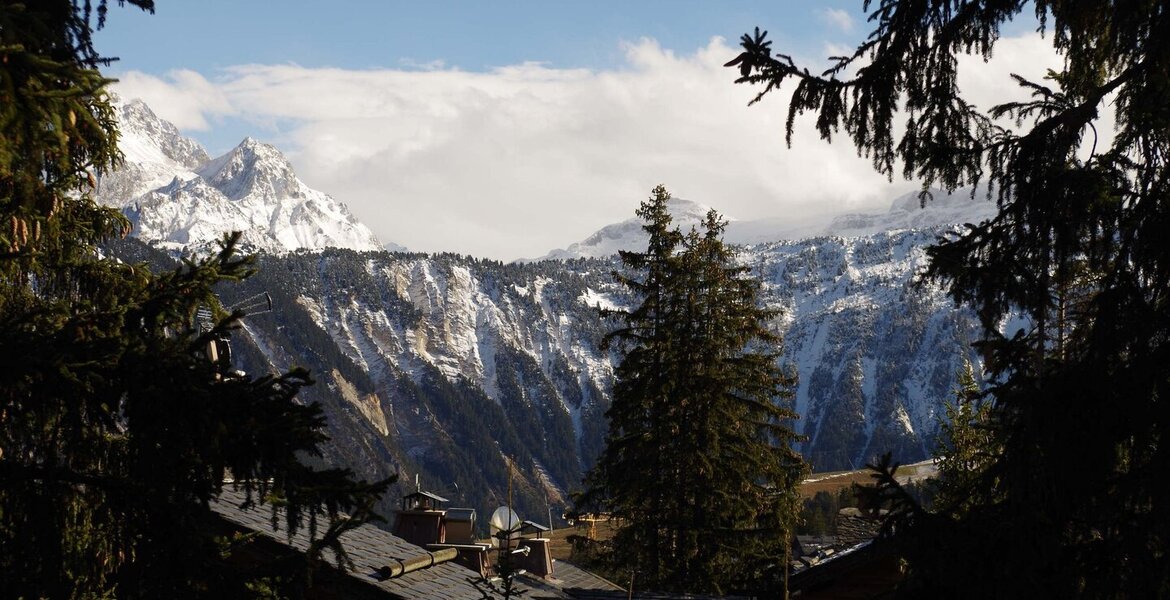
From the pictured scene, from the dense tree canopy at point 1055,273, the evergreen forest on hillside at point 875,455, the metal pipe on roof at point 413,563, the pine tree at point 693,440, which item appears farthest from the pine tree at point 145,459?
the pine tree at point 693,440

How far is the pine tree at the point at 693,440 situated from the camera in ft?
105

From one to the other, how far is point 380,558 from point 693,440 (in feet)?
40.7

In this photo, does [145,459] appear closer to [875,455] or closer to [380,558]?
[875,455]

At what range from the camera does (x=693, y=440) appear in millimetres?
32188

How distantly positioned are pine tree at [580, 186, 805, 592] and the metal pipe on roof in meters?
9.87

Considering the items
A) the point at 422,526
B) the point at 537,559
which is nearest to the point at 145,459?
the point at 422,526

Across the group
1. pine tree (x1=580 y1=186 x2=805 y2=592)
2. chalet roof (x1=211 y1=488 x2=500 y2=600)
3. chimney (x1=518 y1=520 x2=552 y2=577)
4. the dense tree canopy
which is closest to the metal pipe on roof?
chalet roof (x1=211 y1=488 x2=500 y2=600)

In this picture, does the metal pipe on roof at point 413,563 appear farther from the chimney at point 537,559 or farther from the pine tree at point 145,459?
the pine tree at point 145,459

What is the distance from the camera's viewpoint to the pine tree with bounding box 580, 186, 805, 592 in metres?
32.0

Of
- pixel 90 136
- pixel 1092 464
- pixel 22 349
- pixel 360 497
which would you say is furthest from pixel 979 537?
pixel 90 136

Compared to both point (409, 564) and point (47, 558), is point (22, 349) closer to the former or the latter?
point (47, 558)

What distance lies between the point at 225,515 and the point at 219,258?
34.5 feet

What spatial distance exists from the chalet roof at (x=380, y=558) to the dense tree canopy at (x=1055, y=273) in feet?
38.0

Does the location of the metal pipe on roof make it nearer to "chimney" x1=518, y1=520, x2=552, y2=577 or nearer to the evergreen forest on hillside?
"chimney" x1=518, y1=520, x2=552, y2=577
